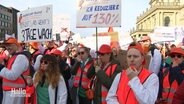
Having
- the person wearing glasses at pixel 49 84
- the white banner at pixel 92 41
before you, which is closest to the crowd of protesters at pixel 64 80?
the person wearing glasses at pixel 49 84

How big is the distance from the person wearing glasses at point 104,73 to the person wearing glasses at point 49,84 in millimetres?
662

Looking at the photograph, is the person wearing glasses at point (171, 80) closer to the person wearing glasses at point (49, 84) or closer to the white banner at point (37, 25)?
the person wearing glasses at point (49, 84)

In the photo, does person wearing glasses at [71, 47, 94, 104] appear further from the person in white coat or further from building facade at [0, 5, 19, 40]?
building facade at [0, 5, 19, 40]

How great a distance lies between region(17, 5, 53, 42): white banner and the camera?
1061cm

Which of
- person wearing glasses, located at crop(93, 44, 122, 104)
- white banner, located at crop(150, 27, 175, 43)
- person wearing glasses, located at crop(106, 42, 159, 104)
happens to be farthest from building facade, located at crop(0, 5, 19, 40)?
person wearing glasses, located at crop(106, 42, 159, 104)

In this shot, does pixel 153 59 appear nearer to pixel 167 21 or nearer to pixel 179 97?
pixel 179 97

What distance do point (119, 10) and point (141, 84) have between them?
469cm

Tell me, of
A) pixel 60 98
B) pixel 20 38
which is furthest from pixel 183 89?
pixel 20 38

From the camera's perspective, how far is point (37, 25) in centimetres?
1072

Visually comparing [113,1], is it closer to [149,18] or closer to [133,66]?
[133,66]

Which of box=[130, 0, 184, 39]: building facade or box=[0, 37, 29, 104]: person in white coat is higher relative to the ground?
box=[130, 0, 184, 39]: building facade

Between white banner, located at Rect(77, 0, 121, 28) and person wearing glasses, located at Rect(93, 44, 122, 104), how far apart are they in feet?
6.44

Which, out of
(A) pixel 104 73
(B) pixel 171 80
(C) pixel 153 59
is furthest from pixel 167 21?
(A) pixel 104 73

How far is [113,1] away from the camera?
948 centimetres
